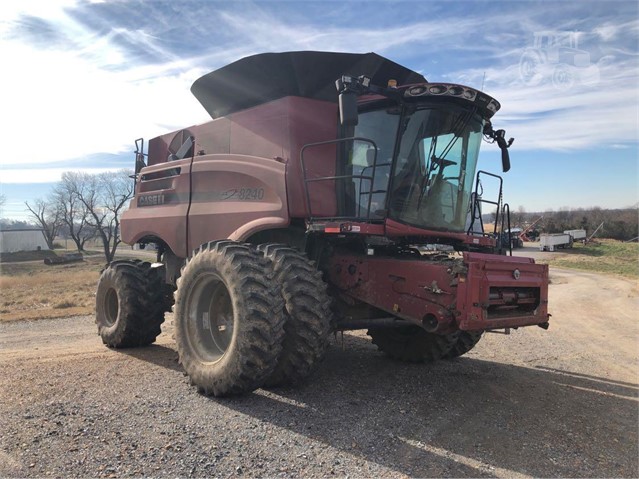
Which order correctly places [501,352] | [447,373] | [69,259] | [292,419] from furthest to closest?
1. [69,259]
2. [501,352]
3. [447,373]
4. [292,419]

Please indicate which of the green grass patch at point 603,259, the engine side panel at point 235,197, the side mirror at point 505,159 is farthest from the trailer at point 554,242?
the engine side panel at point 235,197

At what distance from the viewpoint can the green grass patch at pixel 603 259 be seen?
31.0m

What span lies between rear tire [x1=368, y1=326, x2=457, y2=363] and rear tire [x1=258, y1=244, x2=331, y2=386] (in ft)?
5.71

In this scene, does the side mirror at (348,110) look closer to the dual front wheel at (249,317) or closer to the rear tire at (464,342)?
the dual front wheel at (249,317)

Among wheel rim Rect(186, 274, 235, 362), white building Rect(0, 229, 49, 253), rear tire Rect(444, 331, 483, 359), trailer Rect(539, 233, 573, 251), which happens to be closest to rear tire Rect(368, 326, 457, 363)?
rear tire Rect(444, 331, 483, 359)

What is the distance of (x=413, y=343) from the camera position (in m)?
6.98

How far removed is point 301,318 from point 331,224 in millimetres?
1093

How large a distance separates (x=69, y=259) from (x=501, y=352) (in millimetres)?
59554

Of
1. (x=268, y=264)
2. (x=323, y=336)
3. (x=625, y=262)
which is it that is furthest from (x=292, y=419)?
(x=625, y=262)

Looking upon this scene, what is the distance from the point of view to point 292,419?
466 cm

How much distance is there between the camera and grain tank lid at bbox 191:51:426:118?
602cm

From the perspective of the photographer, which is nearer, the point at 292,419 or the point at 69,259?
the point at 292,419

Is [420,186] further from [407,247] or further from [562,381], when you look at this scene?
[562,381]

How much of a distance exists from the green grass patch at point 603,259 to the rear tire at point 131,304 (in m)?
27.7
